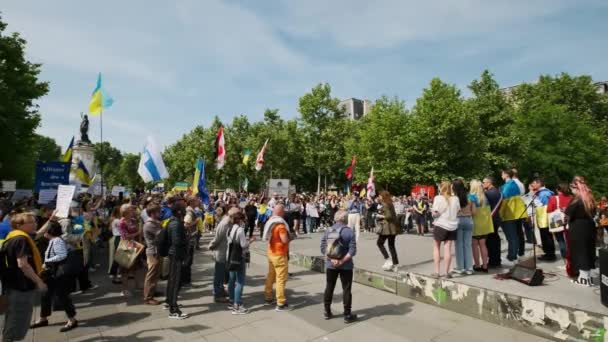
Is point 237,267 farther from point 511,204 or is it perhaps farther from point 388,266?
point 511,204

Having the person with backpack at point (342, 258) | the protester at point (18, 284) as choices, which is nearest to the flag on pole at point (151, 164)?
the protester at point (18, 284)

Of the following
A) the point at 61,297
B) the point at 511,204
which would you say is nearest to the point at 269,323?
the point at 61,297

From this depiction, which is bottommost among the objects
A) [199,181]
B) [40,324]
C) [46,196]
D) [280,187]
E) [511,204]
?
[40,324]

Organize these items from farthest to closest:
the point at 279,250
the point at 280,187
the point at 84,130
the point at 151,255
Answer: the point at 84,130, the point at 280,187, the point at 151,255, the point at 279,250

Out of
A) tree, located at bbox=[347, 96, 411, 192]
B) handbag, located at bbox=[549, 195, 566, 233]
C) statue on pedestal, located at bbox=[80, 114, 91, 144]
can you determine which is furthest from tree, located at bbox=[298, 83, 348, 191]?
handbag, located at bbox=[549, 195, 566, 233]

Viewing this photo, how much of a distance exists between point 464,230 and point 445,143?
24.7m

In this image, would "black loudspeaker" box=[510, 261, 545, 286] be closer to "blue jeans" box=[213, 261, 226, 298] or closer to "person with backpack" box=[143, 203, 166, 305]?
"blue jeans" box=[213, 261, 226, 298]

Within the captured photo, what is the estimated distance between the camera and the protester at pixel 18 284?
156 inches

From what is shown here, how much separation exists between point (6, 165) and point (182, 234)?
23435 mm

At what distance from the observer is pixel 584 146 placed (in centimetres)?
3269

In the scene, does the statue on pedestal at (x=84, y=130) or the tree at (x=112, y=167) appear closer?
Answer: the statue on pedestal at (x=84, y=130)

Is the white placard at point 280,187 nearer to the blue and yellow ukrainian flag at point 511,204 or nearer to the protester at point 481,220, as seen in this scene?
the blue and yellow ukrainian flag at point 511,204

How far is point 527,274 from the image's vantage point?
568 centimetres

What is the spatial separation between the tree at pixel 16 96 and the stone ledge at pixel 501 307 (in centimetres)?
2085
